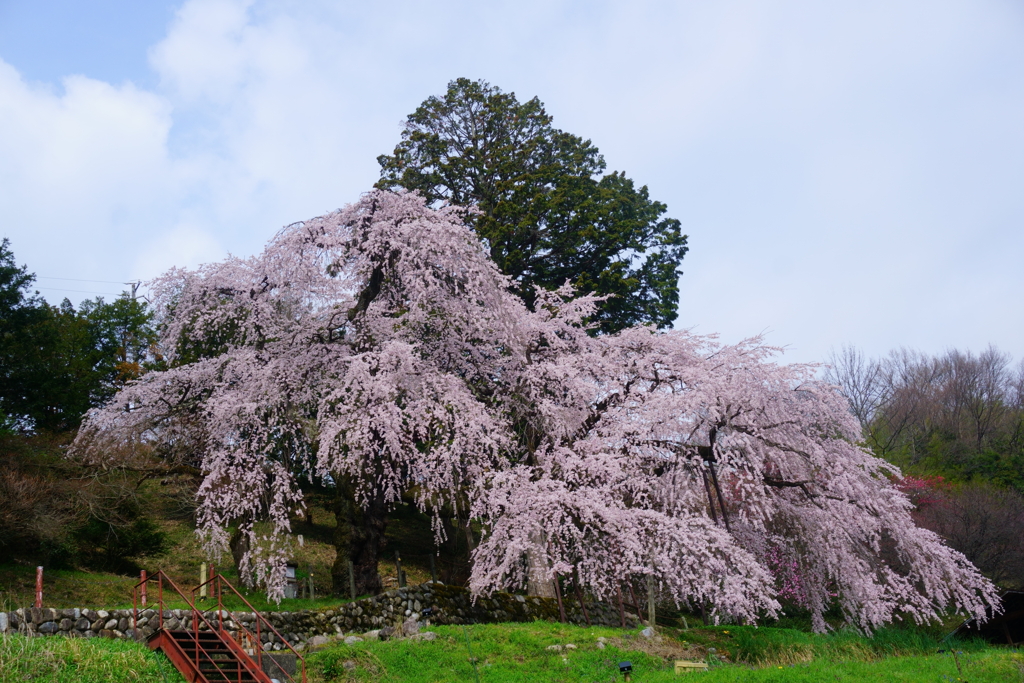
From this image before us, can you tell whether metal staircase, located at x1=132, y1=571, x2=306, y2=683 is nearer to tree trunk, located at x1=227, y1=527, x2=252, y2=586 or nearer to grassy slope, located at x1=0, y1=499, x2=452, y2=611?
grassy slope, located at x1=0, y1=499, x2=452, y2=611

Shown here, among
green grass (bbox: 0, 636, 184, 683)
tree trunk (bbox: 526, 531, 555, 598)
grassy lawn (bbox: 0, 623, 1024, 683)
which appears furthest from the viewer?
tree trunk (bbox: 526, 531, 555, 598)

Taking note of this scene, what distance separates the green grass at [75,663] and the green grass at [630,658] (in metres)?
2.42

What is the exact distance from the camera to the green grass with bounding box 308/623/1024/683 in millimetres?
10453

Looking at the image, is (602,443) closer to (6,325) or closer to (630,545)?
(630,545)

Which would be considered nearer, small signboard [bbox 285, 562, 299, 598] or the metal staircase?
the metal staircase

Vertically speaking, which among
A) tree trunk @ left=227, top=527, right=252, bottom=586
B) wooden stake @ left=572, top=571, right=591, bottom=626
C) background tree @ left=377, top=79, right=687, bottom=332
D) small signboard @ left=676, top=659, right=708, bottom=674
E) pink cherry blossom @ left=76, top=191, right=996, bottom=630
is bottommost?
small signboard @ left=676, top=659, right=708, bottom=674

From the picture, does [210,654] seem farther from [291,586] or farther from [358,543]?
[291,586]

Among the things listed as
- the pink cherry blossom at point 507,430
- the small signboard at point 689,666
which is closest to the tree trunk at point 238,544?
the pink cherry blossom at point 507,430

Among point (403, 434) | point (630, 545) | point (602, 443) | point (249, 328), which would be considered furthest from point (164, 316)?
point (630, 545)

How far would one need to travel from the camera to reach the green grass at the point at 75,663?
8.77 m

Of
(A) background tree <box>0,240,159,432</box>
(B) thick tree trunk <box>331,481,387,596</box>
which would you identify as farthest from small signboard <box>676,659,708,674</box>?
(A) background tree <box>0,240,159,432</box>

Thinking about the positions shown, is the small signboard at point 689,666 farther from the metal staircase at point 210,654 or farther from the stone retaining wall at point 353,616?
the metal staircase at point 210,654

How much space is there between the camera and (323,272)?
693 inches

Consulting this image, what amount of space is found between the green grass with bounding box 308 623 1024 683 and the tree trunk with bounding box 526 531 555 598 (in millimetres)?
1378
